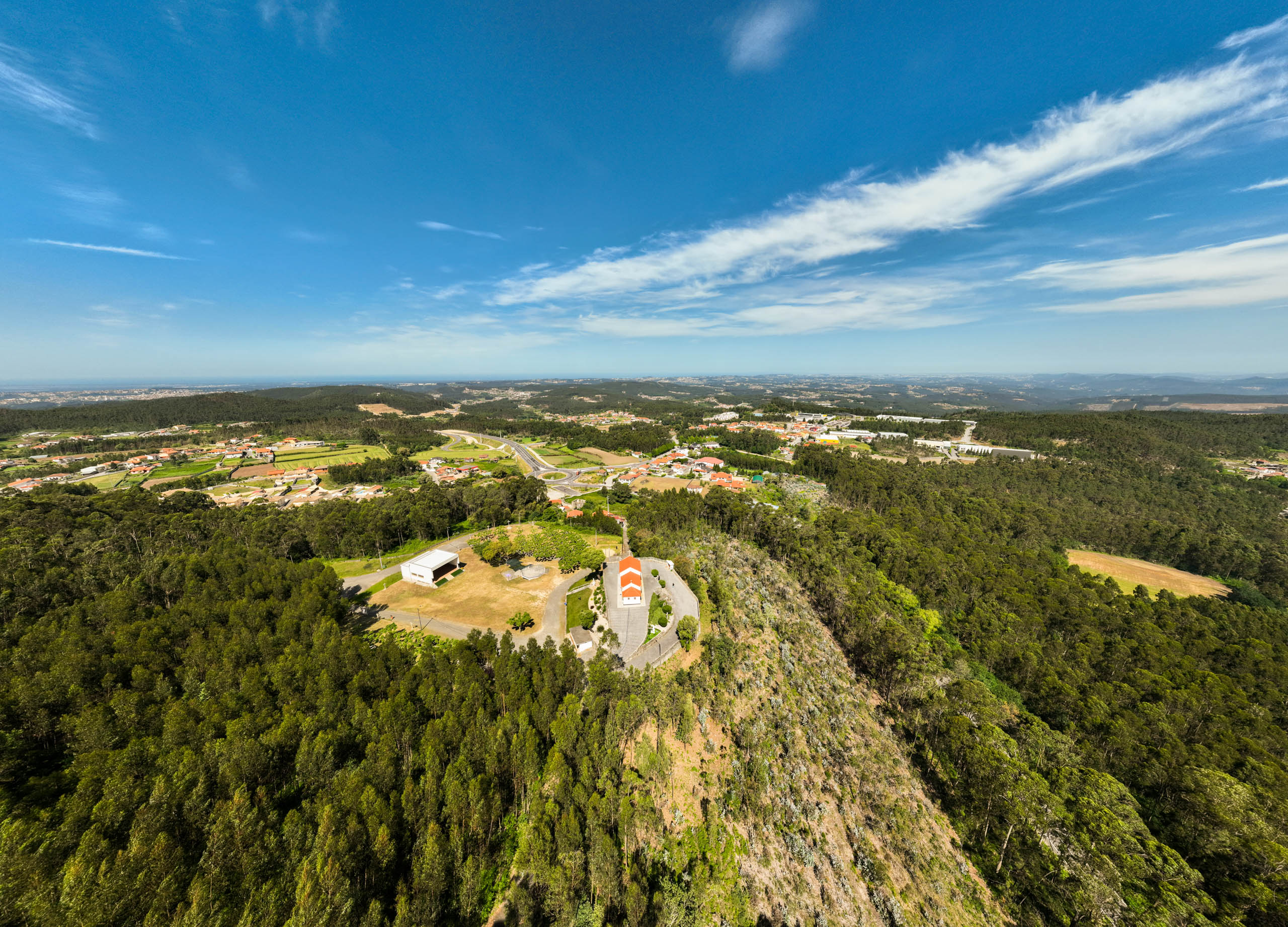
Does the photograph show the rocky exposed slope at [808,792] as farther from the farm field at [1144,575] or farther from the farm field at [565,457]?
the farm field at [565,457]

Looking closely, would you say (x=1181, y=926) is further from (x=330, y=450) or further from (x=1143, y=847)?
(x=330, y=450)

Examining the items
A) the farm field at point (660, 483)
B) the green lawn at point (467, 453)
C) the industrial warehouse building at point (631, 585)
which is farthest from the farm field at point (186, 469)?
the industrial warehouse building at point (631, 585)

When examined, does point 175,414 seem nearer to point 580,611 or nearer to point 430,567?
point 430,567

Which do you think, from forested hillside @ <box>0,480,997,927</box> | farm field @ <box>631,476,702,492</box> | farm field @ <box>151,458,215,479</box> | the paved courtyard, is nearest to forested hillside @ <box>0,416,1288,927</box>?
forested hillside @ <box>0,480,997,927</box>

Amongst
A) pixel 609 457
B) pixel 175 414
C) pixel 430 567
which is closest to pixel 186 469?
pixel 430 567

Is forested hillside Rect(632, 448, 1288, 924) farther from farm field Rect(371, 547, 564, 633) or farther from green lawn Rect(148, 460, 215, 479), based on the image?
green lawn Rect(148, 460, 215, 479)

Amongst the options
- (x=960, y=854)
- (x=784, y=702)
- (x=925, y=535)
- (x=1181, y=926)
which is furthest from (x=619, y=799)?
(x=925, y=535)
